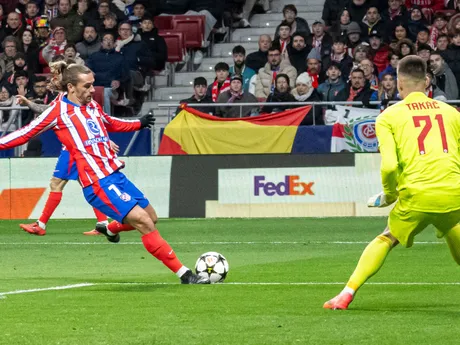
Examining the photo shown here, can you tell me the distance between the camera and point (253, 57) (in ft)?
79.4

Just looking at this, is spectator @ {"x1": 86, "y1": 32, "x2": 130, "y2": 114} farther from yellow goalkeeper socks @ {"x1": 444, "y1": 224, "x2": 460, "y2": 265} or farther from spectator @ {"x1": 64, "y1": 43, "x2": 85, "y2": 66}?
yellow goalkeeper socks @ {"x1": 444, "y1": 224, "x2": 460, "y2": 265}

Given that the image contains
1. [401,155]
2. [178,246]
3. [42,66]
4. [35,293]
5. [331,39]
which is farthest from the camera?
[42,66]

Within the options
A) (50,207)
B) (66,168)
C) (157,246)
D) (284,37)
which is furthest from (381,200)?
(284,37)

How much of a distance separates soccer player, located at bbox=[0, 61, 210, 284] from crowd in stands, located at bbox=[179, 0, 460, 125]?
9363 mm

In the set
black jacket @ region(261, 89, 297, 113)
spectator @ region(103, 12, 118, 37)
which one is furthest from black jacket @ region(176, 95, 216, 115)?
spectator @ region(103, 12, 118, 37)

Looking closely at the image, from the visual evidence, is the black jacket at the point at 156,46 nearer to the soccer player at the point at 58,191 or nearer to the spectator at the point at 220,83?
the spectator at the point at 220,83

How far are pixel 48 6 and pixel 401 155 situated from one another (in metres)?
20.6

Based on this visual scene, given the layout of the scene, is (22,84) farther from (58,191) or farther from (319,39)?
(58,191)

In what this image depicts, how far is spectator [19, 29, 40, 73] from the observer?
2608 centimetres

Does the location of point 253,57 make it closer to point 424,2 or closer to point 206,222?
point 424,2

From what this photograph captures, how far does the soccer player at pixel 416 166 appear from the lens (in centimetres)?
833

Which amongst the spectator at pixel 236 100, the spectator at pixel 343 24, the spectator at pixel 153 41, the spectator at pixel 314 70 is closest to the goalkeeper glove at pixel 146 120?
the spectator at pixel 236 100

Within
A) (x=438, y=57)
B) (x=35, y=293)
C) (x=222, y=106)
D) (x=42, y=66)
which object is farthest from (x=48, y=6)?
(x=35, y=293)

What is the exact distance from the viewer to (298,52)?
23.7 m
